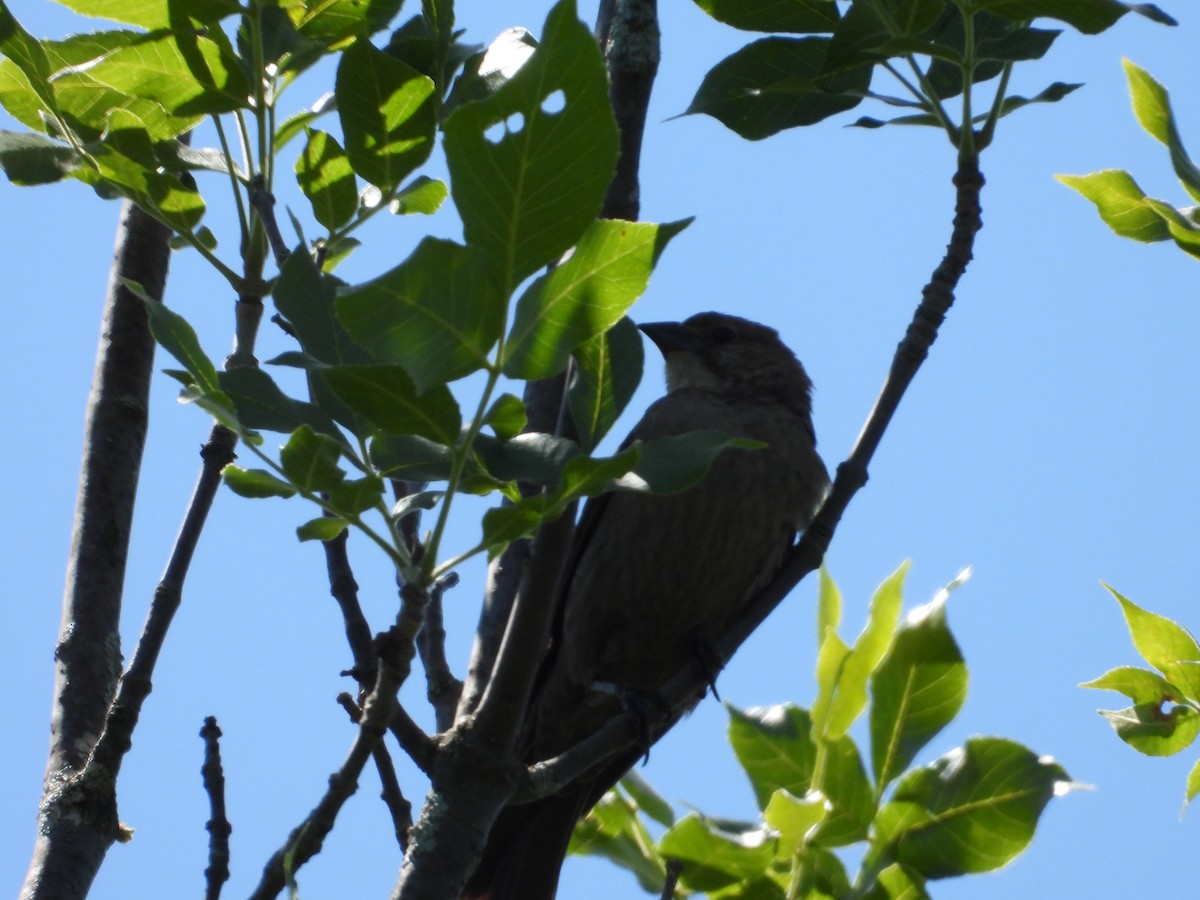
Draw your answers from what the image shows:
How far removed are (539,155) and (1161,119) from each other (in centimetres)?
145

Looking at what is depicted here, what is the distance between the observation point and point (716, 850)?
2.13 m

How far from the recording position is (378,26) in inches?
96.2

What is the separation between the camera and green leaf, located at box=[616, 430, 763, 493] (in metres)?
1.79

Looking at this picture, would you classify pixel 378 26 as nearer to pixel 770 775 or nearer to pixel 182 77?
pixel 182 77

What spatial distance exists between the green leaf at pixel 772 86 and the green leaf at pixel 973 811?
1.24 m

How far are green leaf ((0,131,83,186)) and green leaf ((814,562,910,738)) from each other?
160cm

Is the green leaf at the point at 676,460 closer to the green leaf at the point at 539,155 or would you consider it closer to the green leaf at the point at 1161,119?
the green leaf at the point at 539,155

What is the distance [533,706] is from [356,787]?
2.63 metres

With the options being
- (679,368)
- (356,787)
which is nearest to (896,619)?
(356,787)

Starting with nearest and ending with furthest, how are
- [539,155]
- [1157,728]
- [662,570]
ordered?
[539,155] → [1157,728] → [662,570]

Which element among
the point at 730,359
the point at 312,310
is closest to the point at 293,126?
the point at 312,310

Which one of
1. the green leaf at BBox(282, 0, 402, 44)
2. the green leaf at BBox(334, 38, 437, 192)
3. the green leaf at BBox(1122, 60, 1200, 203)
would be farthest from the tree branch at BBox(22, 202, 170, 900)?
the green leaf at BBox(1122, 60, 1200, 203)

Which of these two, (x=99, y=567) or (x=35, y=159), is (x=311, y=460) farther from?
(x=99, y=567)

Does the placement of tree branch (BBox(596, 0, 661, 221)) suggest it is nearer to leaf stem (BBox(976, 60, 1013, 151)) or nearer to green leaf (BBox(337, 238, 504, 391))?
leaf stem (BBox(976, 60, 1013, 151))
